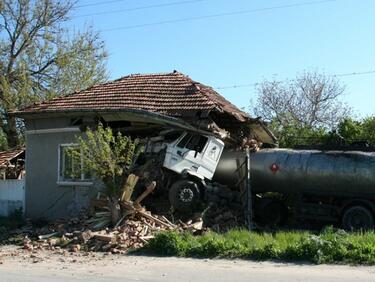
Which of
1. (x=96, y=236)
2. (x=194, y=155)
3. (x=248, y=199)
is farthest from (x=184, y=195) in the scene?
(x=96, y=236)

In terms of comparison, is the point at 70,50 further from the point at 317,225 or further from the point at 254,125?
the point at 317,225

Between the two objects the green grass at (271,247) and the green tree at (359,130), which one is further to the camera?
A: the green tree at (359,130)

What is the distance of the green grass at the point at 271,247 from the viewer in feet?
38.1

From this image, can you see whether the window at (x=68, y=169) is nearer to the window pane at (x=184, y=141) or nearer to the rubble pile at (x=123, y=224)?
the rubble pile at (x=123, y=224)

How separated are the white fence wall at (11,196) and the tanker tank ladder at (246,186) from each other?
8528mm

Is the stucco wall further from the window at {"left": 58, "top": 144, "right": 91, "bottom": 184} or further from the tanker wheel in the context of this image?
the tanker wheel

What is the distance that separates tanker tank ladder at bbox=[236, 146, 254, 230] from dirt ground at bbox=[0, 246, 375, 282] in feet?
17.3

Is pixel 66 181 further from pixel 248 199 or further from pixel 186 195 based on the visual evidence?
pixel 248 199

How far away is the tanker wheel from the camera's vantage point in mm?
16562

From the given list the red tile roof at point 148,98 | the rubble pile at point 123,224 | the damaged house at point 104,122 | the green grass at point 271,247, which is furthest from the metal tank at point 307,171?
the green grass at point 271,247

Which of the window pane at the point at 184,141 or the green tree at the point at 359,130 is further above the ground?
the green tree at the point at 359,130

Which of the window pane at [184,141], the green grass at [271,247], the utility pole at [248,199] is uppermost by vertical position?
the window pane at [184,141]

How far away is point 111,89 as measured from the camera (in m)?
21.7

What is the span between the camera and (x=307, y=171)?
17.5 m
